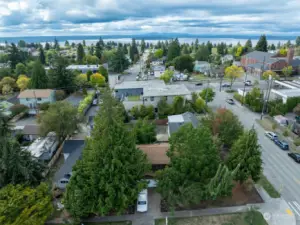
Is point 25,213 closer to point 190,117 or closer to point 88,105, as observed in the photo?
point 190,117

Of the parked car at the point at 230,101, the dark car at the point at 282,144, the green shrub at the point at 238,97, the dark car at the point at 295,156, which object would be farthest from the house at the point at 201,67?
the dark car at the point at 295,156

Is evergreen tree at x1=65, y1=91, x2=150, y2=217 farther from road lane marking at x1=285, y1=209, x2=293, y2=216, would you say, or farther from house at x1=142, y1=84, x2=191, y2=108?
house at x1=142, y1=84, x2=191, y2=108

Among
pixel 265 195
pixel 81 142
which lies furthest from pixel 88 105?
pixel 265 195

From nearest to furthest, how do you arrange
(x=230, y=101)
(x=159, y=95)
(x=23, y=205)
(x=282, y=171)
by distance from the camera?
(x=23, y=205) < (x=282, y=171) < (x=159, y=95) < (x=230, y=101)

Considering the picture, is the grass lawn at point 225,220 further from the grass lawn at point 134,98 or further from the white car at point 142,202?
the grass lawn at point 134,98

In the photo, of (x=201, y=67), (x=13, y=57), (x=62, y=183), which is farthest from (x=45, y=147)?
(x=201, y=67)

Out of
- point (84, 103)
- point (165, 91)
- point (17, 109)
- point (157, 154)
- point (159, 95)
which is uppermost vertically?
point (165, 91)

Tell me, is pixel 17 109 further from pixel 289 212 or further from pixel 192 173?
pixel 289 212
